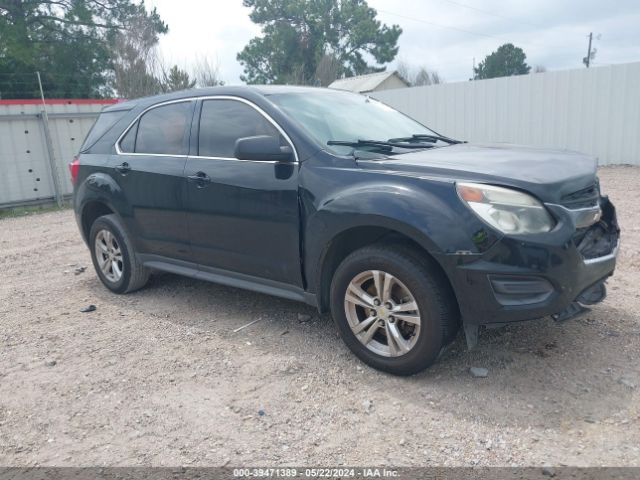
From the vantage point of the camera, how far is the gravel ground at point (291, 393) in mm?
2814

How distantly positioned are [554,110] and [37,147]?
11.7m

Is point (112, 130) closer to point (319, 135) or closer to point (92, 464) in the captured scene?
point (319, 135)

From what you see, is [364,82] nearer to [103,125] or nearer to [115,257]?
[103,125]

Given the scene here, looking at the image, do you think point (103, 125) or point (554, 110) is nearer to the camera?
point (103, 125)

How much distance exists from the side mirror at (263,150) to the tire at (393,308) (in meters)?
0.84

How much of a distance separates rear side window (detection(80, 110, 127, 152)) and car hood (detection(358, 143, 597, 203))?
2970 millimetres

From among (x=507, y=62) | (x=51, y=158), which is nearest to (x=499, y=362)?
(x=51, y=158)

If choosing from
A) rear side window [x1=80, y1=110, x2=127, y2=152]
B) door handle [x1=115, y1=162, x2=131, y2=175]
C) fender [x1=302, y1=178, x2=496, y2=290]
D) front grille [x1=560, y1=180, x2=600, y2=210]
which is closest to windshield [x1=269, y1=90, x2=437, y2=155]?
fender [x1=302, y1=178, x2=496, y2=290]

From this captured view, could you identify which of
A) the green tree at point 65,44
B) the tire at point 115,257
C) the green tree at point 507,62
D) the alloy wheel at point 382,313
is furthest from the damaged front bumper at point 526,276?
the green tree at point 507,62

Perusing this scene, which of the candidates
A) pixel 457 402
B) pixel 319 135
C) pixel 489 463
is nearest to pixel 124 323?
pixel 319 135

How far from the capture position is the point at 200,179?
14.3 ft

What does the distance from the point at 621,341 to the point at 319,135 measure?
248 cm

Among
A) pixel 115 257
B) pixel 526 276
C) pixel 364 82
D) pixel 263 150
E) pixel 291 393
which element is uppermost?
pixel 364 82

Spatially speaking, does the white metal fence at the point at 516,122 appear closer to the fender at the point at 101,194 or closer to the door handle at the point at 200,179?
the fender at the point at 101,194
